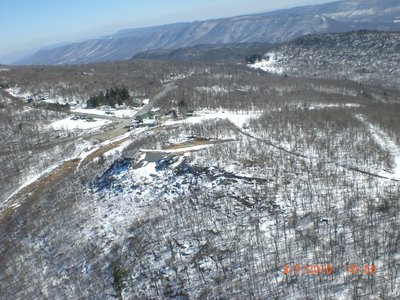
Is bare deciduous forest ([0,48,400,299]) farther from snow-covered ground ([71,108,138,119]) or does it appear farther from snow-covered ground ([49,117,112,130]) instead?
snow-covered ground ([71,108,138,119])

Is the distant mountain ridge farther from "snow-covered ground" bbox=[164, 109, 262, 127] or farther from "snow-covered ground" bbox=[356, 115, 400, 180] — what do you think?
"snow-covered ground" bbox=[164, 109, 262, 127]

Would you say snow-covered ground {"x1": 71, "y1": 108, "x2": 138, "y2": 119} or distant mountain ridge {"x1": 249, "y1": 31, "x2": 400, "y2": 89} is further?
distant mountain ridge {"x1": 249, "y1": 31, "x2": 400, "y2": 89}

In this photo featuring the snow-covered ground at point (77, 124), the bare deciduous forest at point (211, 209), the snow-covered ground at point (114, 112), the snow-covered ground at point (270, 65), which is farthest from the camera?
the snow-covered ground at point (270, 65)

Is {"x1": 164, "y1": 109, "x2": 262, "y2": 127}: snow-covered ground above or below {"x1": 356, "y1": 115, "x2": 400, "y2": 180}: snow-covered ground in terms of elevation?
above

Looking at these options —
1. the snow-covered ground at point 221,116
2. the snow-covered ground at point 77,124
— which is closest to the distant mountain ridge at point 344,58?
the snow-covered ground at point 221,116

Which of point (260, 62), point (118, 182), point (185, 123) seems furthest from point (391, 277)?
point (260, 62)

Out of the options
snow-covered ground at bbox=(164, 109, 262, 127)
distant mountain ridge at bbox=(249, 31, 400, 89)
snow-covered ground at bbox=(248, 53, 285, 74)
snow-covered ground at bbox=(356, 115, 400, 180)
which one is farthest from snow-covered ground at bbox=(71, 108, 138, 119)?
snow-covered ground at bbox=(248, 53, 285, 74)

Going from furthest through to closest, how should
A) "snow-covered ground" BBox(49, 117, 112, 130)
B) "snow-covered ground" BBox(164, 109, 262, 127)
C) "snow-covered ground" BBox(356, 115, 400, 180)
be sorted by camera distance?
"snow-covered ground" BBox(49, 117, 112, 130)
"snow-covered ground" BBox(164, 109, 262, 127)
"snow-covered ground" BBox(356, 115, 400, 180)

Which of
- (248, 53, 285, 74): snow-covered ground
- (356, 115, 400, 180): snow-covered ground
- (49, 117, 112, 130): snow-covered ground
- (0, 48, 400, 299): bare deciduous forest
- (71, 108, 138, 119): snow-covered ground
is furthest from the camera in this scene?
(248, 53, 285, 74): snow-covered ground

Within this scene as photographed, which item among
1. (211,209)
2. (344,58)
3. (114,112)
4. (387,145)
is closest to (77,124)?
(114,112)

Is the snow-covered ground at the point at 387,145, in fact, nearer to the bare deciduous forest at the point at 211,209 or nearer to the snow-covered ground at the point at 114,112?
the bare deciduous forest at the point at 211,209

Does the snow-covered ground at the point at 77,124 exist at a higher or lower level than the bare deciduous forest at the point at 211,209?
higher

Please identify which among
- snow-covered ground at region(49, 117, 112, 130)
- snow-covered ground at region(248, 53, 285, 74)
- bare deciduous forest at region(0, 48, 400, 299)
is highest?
snow-covered ground at region(248, 53, 285, 74)
